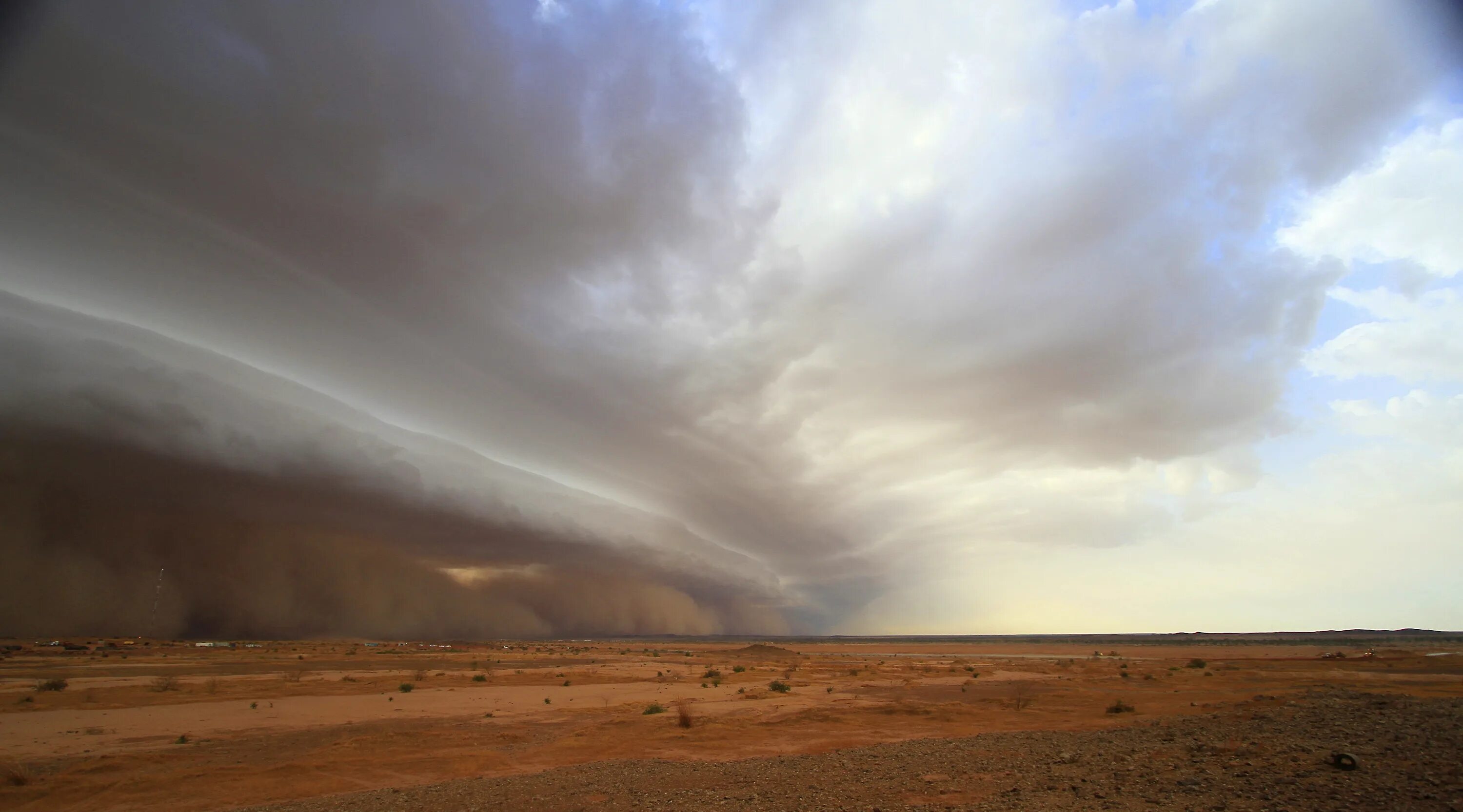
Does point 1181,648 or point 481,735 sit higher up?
point 481,735

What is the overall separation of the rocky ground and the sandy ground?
119 inches

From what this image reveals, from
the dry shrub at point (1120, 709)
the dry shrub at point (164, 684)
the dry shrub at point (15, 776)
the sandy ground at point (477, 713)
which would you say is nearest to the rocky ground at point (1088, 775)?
the sandy ground at point (477, 713)

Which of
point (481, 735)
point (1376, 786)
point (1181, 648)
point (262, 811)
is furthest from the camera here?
point (1181, 648)

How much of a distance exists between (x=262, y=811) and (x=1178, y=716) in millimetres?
29212

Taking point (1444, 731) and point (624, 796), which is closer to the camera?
point (1444, 731)

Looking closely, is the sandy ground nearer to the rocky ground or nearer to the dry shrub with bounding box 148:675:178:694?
the dry shrub with bounding box 148:675:178:694

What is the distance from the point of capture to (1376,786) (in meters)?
10.1

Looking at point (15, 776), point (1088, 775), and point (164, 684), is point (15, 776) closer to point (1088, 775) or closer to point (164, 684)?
point (1088, 775)

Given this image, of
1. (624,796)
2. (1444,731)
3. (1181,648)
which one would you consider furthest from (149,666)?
(1181,648)

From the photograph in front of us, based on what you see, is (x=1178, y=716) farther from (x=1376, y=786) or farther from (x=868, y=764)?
(x=1376, y=786)

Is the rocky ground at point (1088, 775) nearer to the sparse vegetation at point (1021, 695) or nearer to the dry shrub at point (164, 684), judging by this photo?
the sparse vegetation at point (1021, 695)

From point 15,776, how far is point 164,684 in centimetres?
2937

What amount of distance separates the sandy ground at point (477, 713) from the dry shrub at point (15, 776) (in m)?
0.09

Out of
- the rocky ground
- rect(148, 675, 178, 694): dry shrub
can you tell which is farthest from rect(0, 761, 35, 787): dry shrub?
rect(148, 675, 178, 694): dry shrub
